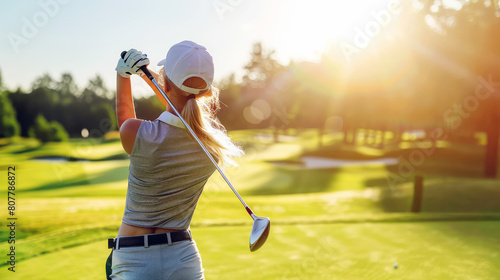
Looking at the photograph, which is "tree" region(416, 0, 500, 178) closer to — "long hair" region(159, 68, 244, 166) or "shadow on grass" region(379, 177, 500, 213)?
"shadow on grass" region(379, 177, 500, 213)

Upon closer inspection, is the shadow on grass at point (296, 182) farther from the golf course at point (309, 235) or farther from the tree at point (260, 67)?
the tree at point (260, 67)

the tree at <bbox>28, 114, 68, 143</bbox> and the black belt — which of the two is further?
the tree at <bbox>28, 114, 68, 143</bbox>

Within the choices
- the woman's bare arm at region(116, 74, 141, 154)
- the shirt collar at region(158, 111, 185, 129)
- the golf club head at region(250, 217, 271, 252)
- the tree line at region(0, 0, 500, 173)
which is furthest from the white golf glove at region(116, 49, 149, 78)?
the tree line at region(0, 0, 500, 173)

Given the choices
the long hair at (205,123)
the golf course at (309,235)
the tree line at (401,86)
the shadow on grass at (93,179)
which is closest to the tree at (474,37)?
the tree line at (401,86)

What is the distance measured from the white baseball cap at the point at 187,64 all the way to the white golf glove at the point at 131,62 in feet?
0.38

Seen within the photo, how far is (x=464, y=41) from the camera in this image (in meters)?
17.7

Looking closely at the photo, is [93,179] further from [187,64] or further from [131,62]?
[187,64]

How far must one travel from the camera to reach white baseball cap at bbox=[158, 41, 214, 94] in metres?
2.04

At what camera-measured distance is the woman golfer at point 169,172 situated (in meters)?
1.94

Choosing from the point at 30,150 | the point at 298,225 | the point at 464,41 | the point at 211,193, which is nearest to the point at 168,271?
the point at 298,225

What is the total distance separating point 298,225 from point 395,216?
1.77m

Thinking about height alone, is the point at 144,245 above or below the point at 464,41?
below

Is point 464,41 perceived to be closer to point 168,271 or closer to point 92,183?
point 92,183

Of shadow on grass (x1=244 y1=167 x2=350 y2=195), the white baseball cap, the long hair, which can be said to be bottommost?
shadow on grass (x1=244 y1=167 x2=350 y2=195)
